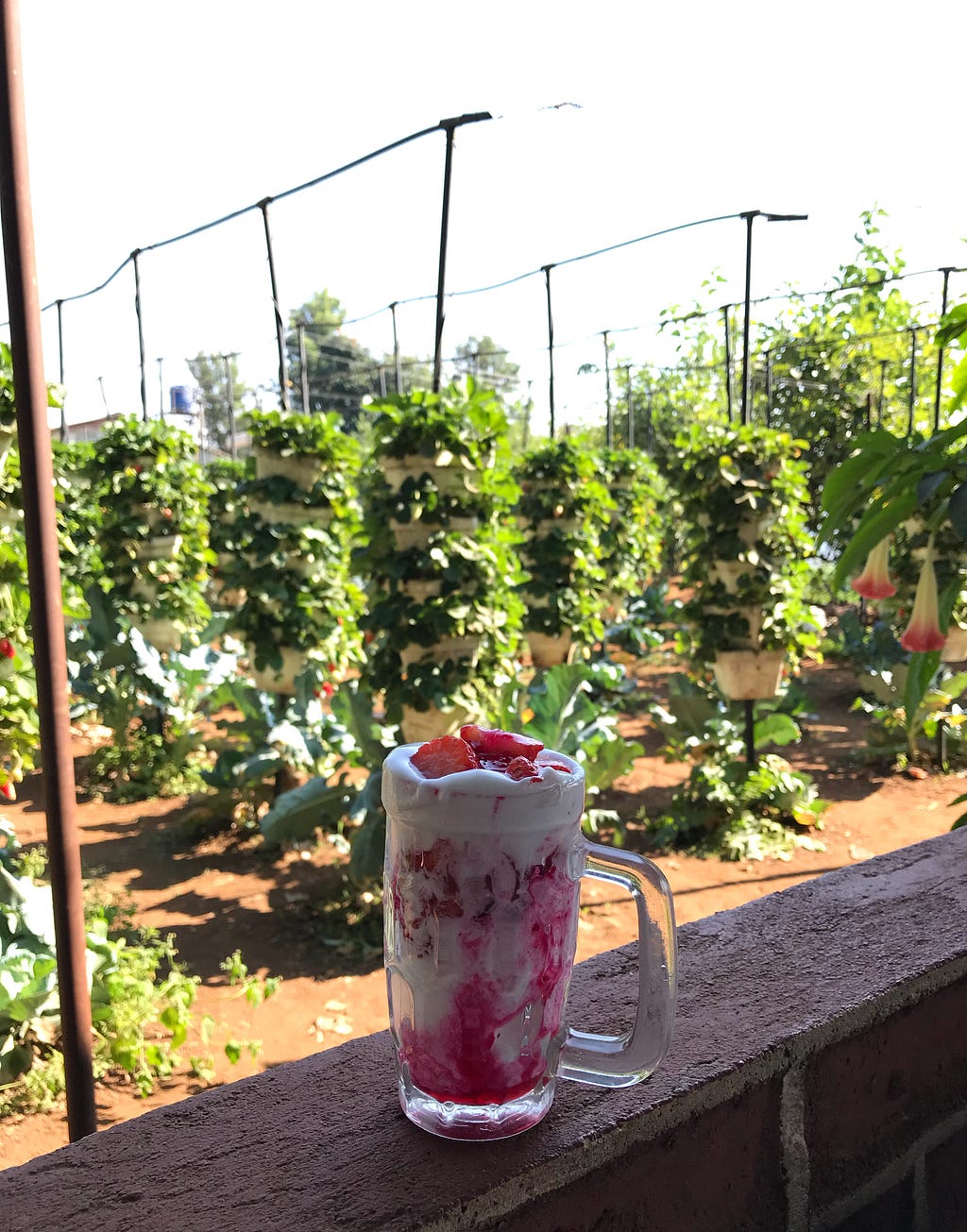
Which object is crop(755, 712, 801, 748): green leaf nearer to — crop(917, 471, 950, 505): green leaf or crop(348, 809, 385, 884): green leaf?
crop(348, 809, 385, 884): green leaf

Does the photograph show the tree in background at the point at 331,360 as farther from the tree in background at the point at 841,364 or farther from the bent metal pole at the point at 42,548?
the bent metal pole at the point at 42,548

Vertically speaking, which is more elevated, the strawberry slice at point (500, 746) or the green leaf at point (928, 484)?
the green leaf at point (928, 484)

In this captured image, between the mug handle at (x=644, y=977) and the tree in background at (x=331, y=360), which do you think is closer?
the mug handle at (x=644, y=977)

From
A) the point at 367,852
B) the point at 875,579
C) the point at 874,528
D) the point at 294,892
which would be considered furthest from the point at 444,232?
the point at 294,892

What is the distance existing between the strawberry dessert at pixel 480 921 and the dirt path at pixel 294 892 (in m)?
2.46

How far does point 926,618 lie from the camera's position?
1.68 m

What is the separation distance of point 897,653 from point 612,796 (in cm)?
350

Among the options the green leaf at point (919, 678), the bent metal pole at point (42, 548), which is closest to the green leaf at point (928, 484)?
the green leaf at point (919, 678)

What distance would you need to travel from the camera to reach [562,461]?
8203 millimetres

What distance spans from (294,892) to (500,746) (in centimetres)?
431

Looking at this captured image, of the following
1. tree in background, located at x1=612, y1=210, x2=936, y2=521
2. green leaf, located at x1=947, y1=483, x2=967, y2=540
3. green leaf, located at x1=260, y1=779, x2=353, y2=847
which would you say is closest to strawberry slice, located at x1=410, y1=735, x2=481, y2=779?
green leaf, located at x1=947, y1=483, x2=967, y2=540

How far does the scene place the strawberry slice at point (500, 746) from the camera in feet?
2.49

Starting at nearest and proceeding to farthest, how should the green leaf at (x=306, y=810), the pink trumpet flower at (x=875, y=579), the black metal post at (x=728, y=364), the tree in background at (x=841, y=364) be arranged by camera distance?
the pink trumpet flower at (x=875, y=579)
the green leaf at (x=306, y=810)
the black metal post at (x=728, y=364)
the tree in background at (x=841, y=364)

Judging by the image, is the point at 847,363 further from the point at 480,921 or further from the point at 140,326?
the point at 480,921
